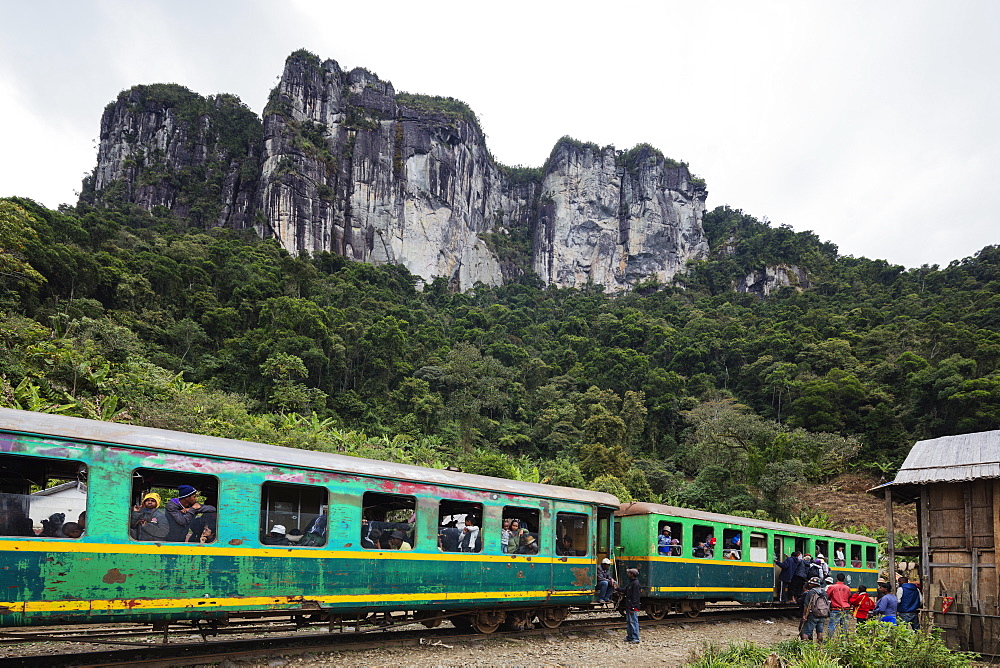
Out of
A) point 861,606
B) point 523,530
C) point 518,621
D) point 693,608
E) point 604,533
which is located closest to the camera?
point 523,530

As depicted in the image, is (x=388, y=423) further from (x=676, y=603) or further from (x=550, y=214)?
(x=550, y=214)

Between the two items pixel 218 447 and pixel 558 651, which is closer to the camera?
pixel 218 447

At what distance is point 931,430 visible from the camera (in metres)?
40.6

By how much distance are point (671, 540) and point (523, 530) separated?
4.07 m

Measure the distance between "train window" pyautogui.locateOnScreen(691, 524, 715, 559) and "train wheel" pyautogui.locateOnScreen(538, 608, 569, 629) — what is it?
3571 millimetres

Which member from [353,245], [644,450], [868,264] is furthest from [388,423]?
[868,264]

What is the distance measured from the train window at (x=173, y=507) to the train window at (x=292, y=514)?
23.5 inches

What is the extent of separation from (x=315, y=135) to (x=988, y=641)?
302 ft

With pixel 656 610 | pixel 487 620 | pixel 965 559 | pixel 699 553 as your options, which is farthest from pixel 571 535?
pixel 965 559

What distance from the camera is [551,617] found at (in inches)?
438

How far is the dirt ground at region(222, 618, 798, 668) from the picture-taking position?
7965 mm

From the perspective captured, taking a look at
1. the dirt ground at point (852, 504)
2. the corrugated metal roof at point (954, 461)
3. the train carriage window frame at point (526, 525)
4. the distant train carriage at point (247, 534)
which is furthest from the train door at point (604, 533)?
the dirt ground at point (852, 504)

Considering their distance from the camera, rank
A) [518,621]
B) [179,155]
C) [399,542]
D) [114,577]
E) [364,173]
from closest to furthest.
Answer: [114,577], [399,542], [518,621], [179,155], [364,173]

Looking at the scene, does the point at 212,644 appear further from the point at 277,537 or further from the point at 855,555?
the point at 855,555
